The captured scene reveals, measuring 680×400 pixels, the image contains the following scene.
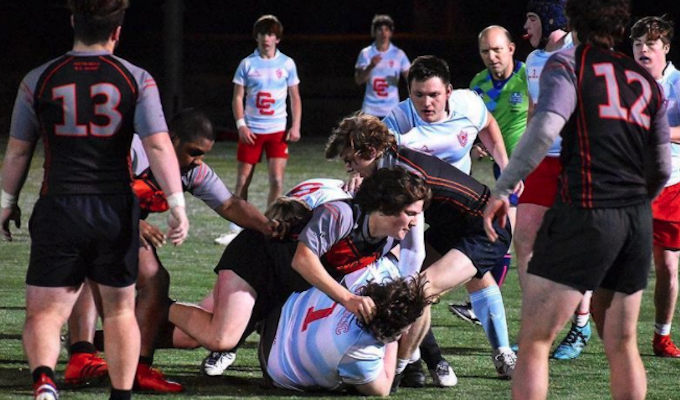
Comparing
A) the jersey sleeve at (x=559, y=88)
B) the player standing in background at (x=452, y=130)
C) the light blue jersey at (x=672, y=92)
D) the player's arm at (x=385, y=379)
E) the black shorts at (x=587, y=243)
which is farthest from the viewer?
the light blue jersey at (x=672, y=92)

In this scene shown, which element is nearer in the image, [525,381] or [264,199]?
[525,381]

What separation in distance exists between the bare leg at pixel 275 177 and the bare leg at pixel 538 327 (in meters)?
7.04

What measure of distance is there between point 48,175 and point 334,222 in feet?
4.06

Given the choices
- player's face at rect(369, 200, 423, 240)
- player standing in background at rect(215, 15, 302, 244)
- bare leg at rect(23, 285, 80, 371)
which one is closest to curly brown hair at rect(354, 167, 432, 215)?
player's face at rect(369, 200, 423, 240)

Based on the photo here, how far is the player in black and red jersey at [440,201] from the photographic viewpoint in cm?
543

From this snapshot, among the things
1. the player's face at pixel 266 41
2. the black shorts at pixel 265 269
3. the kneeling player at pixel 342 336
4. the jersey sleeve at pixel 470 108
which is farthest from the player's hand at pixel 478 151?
the player's face at pixel 266 41

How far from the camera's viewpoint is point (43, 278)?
4465 mm

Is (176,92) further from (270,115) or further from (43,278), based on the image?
(43,278)

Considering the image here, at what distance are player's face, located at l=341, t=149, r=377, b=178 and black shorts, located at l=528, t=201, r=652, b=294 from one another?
129cm

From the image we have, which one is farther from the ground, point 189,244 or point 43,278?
point 43,278

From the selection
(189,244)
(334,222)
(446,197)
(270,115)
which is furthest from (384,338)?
(270,115)

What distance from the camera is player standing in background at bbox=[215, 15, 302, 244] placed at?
11.5m

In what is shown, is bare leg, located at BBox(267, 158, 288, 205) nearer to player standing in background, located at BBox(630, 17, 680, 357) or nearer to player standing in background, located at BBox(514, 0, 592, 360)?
player standing in background, located at BBox(514, 0, 592, 360)

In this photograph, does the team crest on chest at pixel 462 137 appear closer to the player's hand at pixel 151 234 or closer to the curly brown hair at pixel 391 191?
the curly brown hair at pixel 391 191
